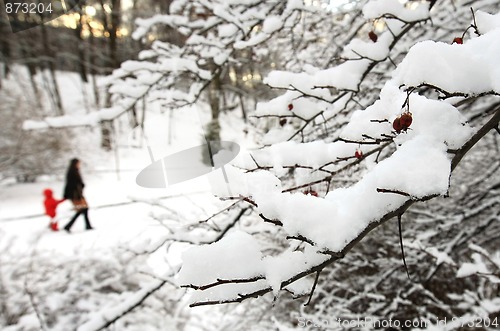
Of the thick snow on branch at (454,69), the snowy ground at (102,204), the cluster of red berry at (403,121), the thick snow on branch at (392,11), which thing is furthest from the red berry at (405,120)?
the snowy ground at (102,204)

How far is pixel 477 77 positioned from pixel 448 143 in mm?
152

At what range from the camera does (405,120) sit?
0.84 metres

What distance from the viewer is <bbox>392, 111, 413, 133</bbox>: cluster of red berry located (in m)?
0.83

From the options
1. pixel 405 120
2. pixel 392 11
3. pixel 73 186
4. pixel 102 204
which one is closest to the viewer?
pixel 405 120

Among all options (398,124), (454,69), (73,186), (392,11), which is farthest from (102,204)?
(454,69)

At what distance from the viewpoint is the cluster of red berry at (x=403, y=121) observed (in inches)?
32.9

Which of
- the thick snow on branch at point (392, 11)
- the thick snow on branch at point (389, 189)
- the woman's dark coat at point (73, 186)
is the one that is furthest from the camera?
the woman's dark coat at point (73, 186)

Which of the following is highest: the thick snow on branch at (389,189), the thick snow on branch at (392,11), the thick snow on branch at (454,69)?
the thick snow on branch at (392,11)

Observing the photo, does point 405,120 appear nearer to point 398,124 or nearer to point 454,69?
point 398,124

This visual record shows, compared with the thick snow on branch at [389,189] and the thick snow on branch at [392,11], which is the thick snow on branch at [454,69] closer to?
the thick snow on branch at [389,189]

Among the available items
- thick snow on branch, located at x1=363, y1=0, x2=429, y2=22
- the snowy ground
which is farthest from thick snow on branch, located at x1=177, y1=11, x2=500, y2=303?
the snowy ground

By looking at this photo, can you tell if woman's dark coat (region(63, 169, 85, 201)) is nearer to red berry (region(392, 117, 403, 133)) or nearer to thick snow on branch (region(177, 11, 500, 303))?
thick snow on branch (region(177, 11, 500, 303))

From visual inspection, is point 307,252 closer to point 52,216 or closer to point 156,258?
point 156,258

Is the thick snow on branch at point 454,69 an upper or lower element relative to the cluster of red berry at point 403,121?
upper
